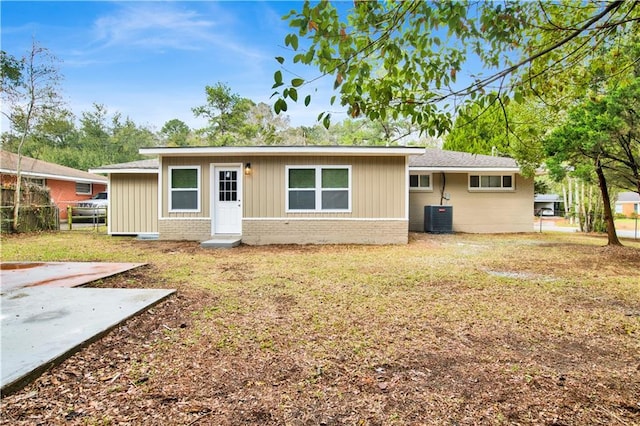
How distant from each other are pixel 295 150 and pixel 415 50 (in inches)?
250

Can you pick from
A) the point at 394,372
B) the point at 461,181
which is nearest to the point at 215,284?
the point at 394,372

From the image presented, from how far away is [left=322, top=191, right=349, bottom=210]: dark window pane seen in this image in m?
9.61

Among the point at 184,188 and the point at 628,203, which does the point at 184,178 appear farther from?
the point at 628,203

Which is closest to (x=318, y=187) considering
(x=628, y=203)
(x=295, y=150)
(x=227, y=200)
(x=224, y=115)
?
(x=295, y=150)

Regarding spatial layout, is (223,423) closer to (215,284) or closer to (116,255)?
(215,284)

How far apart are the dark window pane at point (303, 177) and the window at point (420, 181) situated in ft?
16.6

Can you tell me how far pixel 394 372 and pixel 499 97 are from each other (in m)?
2.46

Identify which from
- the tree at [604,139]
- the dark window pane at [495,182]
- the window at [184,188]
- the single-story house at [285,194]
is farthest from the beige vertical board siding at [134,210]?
the dark window pane at [495,182]

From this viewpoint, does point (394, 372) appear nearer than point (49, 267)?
Yes

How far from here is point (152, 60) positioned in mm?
16016

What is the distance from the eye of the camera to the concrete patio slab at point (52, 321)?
223 centimetres

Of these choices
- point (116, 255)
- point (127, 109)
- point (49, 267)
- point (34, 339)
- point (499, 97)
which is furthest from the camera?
point (127, 109)

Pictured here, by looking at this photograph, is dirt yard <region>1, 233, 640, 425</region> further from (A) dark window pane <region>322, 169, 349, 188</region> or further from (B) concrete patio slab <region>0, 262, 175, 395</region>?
(A) dark window pane <region>322, 169, 349, 188</region>

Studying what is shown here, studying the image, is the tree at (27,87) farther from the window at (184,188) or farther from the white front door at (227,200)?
the white front door at (227,200)
